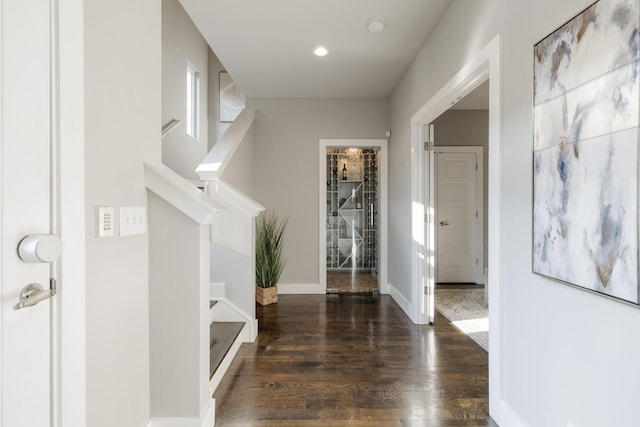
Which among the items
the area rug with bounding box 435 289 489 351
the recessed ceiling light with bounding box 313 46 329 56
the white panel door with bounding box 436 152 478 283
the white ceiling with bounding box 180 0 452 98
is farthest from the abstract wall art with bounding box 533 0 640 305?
the white panel door with bounding box 436 152 478 283

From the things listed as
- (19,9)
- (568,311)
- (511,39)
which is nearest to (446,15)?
(511,39)

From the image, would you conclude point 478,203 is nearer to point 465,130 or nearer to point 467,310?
point 465,130

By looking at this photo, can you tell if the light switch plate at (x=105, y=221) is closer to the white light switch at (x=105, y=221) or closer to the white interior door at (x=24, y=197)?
the white light switch at (x=105, y=221)

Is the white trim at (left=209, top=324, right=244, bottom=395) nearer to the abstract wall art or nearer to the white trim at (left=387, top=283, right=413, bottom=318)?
the white trim at (left=387, top=283, right=413, bottom=318)

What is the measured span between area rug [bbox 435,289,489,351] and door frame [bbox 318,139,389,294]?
2.68 feet

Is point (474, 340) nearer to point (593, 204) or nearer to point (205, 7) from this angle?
point (593, 204)

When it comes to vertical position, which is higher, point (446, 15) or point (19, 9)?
point (446, 15)

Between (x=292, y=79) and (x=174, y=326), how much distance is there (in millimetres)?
3122

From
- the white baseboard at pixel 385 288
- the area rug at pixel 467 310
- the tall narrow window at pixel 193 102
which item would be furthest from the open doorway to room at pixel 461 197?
the tall narrow window at pixel 193 102

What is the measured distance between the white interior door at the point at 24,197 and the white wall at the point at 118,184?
0.79ft

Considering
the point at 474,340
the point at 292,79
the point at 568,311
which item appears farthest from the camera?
the point at 292,79

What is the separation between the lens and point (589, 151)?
1188 millimetres

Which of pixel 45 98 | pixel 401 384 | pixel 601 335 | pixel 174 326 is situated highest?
pixel 45 98

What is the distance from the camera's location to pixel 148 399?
1610 mm
